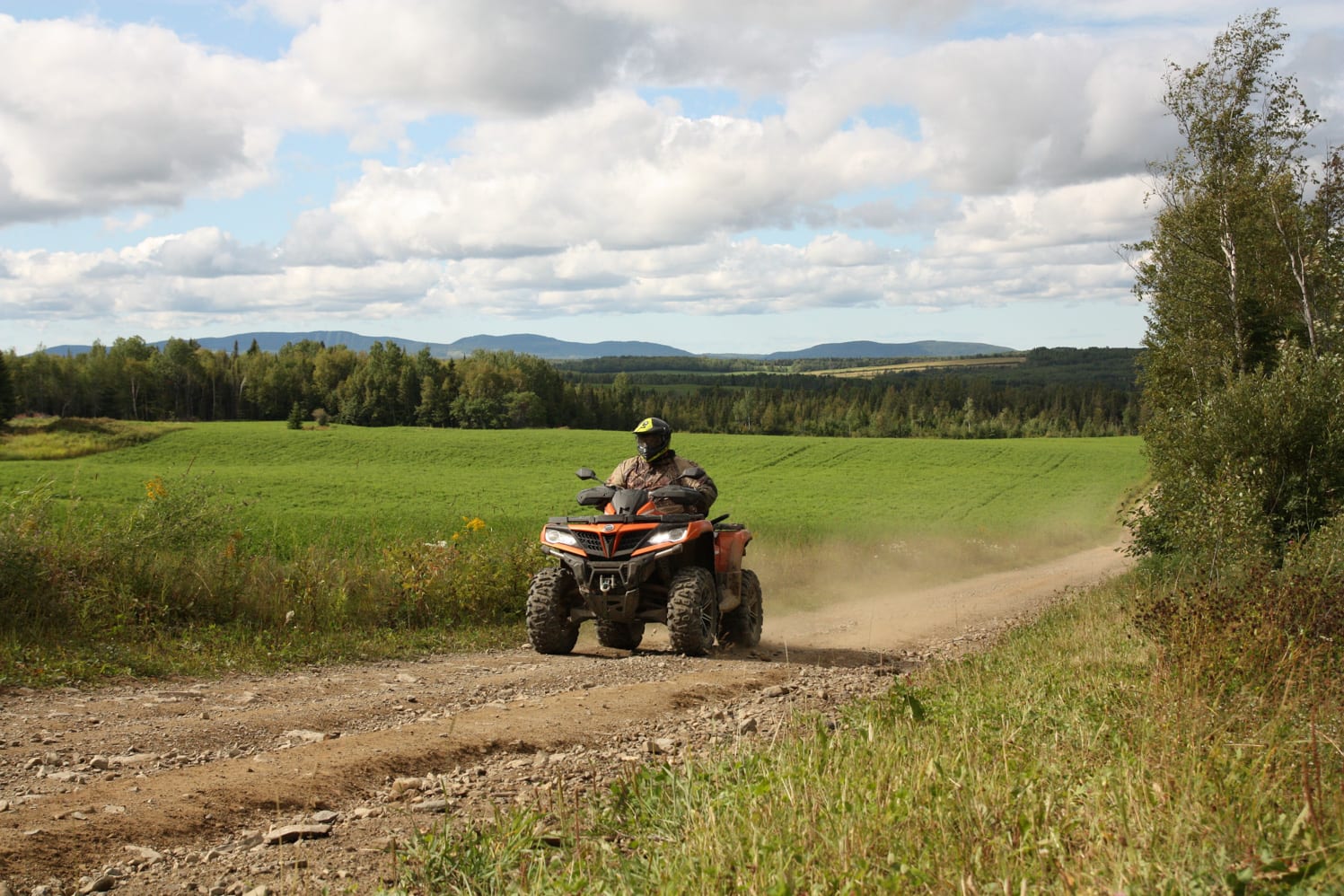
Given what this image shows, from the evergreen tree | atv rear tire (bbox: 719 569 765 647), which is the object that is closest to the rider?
atv rear tire (bbox: 719 569 765 647)

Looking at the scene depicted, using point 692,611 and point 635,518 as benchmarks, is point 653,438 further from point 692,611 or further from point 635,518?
point 692,611

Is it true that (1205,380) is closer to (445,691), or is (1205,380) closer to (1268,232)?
(1268,232)

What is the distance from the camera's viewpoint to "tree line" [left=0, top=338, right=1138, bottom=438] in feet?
309

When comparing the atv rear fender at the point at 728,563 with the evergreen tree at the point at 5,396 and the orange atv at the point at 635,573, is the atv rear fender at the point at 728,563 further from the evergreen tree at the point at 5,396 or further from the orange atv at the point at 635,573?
the evergreen tree at the point at 5,396

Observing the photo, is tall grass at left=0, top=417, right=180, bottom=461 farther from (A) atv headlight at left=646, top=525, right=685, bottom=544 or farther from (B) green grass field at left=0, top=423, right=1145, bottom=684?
(A) atv headlight at left=646, top=525, right=685, bottom=544

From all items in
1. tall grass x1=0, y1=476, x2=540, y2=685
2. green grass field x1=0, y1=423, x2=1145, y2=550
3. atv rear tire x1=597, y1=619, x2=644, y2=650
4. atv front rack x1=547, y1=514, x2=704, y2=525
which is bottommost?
green grass field x1=0, y1=423, x2=1145, y2=550

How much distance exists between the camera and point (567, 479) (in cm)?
4944

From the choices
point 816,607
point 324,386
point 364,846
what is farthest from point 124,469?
point 324,386

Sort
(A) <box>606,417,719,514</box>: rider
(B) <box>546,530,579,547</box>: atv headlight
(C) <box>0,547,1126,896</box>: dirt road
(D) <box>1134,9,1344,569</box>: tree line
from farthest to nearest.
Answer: (D) <box>1134,9,1344,569</box>: tree line < (A) <box>606,417,719,514</box>: rider < (B) <box>546,530,579,547</box>: atv headlight < (C) <box>0,547,1126,896</box>: dirt road

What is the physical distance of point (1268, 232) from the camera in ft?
83.4

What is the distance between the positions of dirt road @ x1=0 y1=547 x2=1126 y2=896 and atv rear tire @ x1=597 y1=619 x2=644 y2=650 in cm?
29

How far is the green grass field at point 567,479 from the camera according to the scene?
32.2 m

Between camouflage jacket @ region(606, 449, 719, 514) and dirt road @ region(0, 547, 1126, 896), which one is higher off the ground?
camouflage jacket @ region(606, 449, 719, 514)

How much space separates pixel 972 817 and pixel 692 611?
6.38 metres
